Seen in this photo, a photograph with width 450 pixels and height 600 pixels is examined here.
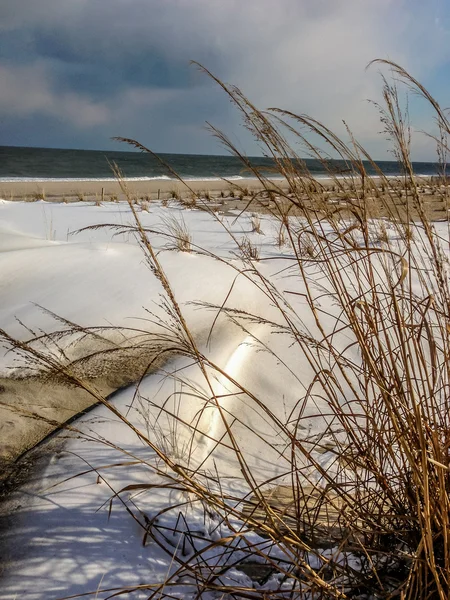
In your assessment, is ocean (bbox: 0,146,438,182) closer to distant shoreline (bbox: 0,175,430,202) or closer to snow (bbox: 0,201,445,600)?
distant shoreline (bbox: 0,175,430,202)

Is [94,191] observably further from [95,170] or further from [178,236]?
[95,170]

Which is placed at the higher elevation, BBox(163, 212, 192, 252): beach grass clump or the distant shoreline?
the distant shoreline

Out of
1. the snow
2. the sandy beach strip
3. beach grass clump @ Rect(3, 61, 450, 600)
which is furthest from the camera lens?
the sandy beach strip

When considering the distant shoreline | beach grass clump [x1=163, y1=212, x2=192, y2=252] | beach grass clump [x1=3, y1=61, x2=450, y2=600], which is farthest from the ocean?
beach grass clump [x1=3, y1=61, x2=450, y2=600]

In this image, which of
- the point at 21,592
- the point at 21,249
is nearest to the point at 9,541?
the point at 21,592

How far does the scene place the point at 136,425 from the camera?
149cm

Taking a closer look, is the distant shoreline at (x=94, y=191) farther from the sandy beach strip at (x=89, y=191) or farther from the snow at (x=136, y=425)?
the snow at (x=136, y=425)

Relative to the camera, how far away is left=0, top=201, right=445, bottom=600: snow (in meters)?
1.03

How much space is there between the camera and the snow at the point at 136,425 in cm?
103

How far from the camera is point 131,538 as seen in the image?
110 centimetres

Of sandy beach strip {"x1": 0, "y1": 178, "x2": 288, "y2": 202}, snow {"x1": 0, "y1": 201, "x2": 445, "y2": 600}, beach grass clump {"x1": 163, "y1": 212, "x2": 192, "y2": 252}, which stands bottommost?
snow {"x1": 0, "y1": 201, "x2": 445, "y2": 600}

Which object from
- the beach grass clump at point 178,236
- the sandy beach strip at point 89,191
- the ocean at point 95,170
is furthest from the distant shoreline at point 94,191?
the beach grass clump at point 178,236

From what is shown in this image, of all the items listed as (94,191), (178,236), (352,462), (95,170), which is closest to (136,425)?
(352,462)

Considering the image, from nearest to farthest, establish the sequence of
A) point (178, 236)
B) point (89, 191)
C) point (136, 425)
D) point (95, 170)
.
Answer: point (136, 425) → point (178, 236) → point (89, 191) → point (95, 170)
